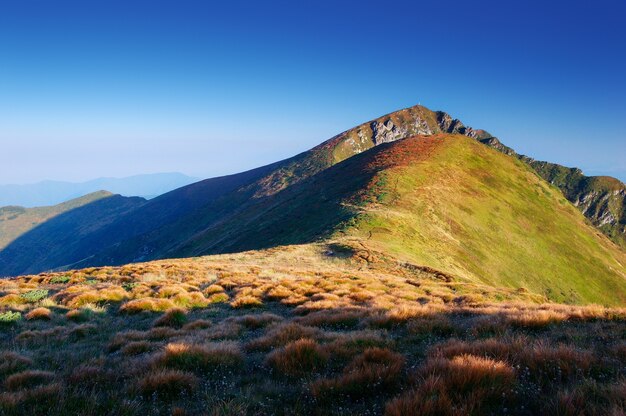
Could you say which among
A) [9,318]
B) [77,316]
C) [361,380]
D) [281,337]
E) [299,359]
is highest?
[361,380]

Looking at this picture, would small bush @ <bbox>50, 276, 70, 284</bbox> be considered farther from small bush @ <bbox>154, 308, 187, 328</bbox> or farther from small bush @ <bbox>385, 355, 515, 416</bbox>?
small bush @ <bbox>385, 355, 515, 416</bbox>

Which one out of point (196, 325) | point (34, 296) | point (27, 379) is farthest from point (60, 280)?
point (27, 379)

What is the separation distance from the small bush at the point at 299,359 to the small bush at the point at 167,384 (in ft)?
5.44

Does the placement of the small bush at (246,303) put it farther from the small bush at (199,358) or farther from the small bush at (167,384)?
the small bush at (167,384)

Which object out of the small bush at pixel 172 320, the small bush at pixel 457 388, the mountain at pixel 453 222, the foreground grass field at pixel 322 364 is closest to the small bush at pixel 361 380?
the foreground grass field at pixel 322 364

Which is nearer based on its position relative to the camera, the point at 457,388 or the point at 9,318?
the point at 457,388

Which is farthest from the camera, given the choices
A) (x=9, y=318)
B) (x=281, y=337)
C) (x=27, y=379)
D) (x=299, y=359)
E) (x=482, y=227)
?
(x=482, y=227)

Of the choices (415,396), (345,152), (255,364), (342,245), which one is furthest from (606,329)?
(345,152)

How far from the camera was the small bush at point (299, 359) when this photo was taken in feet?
23.0

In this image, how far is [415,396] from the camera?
15.7 feet

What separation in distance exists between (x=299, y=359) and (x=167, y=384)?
260 centimetres

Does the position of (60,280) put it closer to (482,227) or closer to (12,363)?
(12,363)

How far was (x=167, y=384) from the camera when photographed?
6.42 m

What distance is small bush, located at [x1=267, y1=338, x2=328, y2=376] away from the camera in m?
7.01
